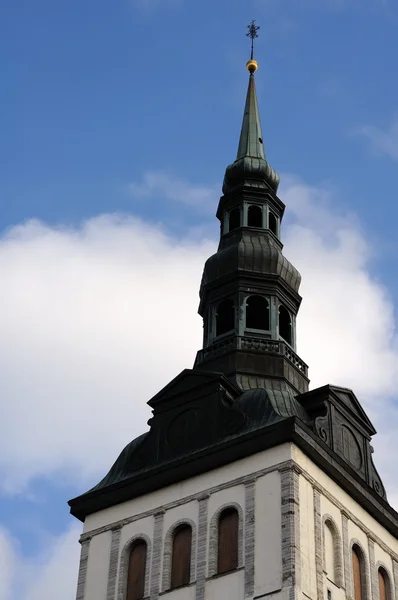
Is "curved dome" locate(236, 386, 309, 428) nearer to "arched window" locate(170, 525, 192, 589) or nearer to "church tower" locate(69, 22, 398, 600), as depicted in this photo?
"church tower" locate(69, 22, 398, 600)

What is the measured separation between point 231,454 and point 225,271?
27.7 ft

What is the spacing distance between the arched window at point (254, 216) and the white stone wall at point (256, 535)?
11.5 metres

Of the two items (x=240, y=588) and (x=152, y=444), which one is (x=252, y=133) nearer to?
(x=152, y=444)

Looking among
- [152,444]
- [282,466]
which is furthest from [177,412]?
[282,466]

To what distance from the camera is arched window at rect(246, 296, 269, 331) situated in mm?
48125

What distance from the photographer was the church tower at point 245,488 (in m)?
40.7

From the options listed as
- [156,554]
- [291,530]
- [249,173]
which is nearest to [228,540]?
[291,530]

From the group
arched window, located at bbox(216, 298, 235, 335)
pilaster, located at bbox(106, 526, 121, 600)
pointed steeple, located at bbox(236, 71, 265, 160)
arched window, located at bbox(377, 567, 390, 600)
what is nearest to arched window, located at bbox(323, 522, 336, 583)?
arched window, located at bbox(377, 567, 390, 600)

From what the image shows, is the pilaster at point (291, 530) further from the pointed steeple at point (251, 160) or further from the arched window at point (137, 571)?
the pointed steeple at point (251, 160)

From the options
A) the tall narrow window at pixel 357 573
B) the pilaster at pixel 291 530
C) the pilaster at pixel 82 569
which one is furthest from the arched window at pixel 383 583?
the pilaster at pixel 82 569

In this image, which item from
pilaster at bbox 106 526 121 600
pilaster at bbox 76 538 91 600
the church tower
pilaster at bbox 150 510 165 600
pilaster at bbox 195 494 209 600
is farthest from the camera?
pilaster at bbox 76 538 91 600

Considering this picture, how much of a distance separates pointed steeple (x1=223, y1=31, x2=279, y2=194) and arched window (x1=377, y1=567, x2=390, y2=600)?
48.5ft

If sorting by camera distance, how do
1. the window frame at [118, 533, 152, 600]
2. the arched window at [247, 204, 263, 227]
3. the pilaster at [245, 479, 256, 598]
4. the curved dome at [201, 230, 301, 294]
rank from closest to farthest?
the pilaster at [245, 479, 256, 598] → the window frame at [118, 533, 152, 600] → the curved dome at [201, 230, 301, 294] → the arched window at [247, 204, 263, 227]

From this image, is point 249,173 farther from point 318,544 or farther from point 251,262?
point 318,544
